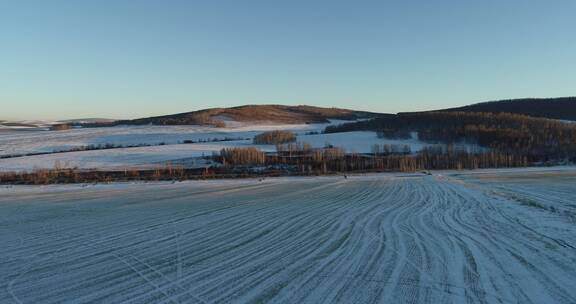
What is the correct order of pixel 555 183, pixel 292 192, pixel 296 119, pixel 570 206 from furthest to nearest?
pixel 296 119
pixel 555 183
pixel 292 192
pixel 570 206

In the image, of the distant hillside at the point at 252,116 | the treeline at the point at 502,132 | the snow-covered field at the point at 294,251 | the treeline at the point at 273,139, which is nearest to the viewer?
the snow-covered field at the point at 294,251

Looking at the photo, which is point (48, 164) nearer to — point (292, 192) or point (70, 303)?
point (292, 192)

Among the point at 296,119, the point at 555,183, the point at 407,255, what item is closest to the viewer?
the point at 407,255

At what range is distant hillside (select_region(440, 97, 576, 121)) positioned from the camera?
102312mm

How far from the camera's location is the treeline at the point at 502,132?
51.2m

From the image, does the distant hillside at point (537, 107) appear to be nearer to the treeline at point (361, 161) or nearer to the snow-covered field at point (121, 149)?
the snow-covered field at point (121, 149)

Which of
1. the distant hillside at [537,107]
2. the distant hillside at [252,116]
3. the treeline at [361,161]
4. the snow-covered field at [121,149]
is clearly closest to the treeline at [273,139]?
the snow-covered field at [121,149]

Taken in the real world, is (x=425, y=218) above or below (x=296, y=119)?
below

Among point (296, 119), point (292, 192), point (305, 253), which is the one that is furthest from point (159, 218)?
point (296, 119)

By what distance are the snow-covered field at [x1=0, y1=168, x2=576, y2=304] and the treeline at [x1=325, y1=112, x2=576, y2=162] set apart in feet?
117

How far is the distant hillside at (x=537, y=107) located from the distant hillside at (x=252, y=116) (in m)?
52.4

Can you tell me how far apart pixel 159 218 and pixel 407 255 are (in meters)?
10.2

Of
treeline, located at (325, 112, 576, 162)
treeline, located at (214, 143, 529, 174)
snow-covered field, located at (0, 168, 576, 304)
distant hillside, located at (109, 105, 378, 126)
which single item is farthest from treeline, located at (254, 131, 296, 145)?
snow-covered field, located at (0, 168, 576, 304)

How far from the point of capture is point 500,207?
17.6m
